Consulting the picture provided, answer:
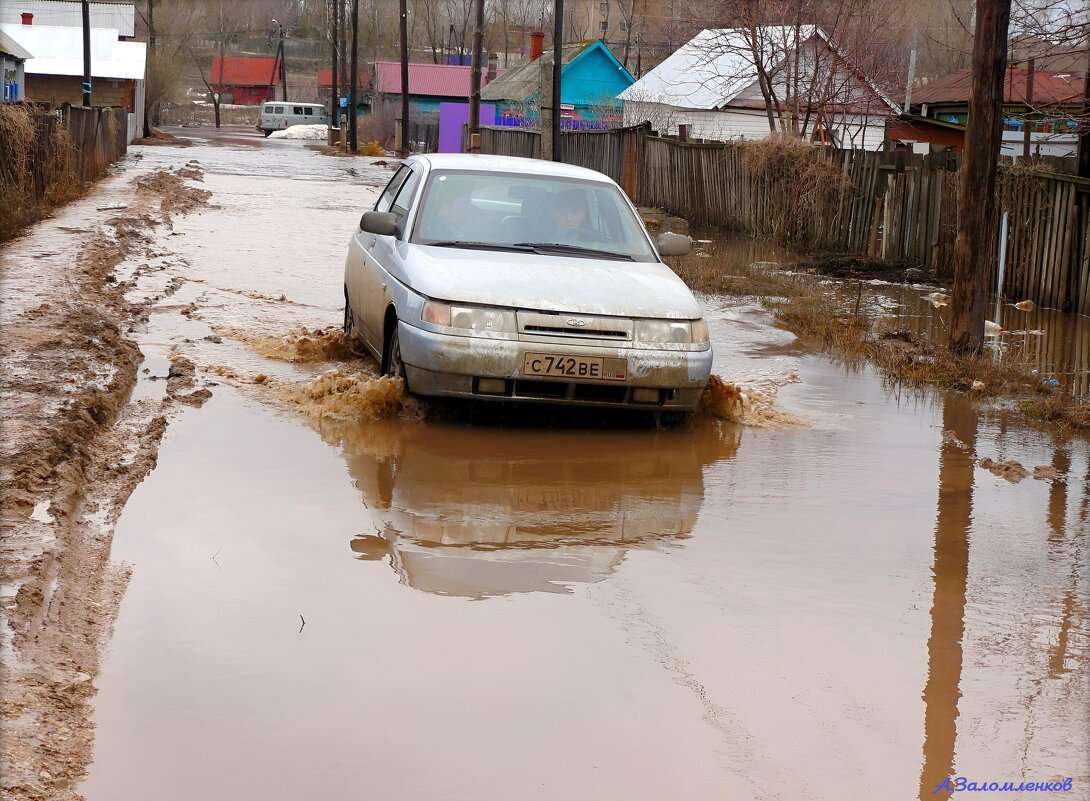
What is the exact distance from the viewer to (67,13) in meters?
67.2

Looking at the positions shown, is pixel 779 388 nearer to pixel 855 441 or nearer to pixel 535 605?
pixel 855 441

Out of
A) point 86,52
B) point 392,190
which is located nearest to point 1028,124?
point 392,190

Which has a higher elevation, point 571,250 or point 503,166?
point 503,166

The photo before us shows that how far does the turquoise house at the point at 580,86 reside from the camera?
56.7 meters

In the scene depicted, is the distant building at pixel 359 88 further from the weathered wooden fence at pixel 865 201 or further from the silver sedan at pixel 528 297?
the silver sedan at pixel 528 297

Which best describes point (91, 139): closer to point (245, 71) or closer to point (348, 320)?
point (348, 320)

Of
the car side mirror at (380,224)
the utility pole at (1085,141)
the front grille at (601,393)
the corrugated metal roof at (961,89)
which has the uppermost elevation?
the corrugated metal roof at (961,89)

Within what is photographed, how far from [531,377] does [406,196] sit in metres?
2.33

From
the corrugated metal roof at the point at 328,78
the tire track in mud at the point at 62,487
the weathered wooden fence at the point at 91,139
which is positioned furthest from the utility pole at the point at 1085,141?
the corrugated metal roof at the point at 328,78

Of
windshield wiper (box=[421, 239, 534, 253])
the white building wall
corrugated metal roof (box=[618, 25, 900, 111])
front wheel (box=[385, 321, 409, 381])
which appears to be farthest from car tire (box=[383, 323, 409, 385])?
the white building wall

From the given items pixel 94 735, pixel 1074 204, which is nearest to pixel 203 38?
pixel 1074 204

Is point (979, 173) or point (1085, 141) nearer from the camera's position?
point (979, 173)

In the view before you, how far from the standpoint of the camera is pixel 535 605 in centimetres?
489

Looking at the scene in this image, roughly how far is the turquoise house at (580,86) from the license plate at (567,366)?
49.6 m
